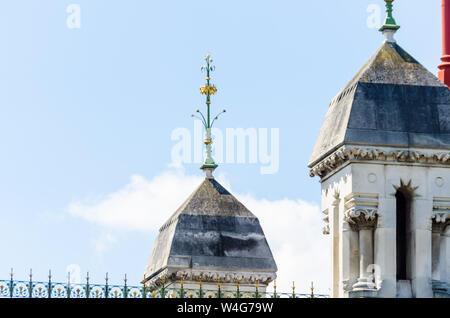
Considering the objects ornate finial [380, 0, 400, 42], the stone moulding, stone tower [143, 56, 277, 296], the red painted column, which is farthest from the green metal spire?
the red painted column

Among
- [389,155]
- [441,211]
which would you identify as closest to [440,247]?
[441,211]

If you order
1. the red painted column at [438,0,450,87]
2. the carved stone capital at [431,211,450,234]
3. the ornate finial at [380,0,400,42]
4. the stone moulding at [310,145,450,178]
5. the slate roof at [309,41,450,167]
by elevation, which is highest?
the red painted column at [438,0,450,87]

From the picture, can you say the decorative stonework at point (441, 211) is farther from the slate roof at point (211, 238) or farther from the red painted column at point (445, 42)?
the red painted column at point (445, 42)

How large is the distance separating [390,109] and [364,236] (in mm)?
3462

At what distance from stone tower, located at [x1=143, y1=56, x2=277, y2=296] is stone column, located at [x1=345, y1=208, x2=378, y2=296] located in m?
15.1

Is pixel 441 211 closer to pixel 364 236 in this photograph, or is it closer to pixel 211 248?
pixel 364 236

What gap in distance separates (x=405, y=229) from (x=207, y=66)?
2021 centimetres

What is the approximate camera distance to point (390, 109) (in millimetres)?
55906

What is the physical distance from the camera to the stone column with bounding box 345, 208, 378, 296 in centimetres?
5494

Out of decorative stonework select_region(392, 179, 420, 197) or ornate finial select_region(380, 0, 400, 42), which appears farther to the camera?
ornate finial select_region(380, 0, 400, 42)

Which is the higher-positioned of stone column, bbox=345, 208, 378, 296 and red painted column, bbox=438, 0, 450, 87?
red painted column, bbox=438, 0, 450, 87

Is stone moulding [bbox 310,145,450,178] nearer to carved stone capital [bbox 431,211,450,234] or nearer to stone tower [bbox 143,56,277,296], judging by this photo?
carved stone capital [bbox 431,211,450,234]

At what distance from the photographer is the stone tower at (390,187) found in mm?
55062
